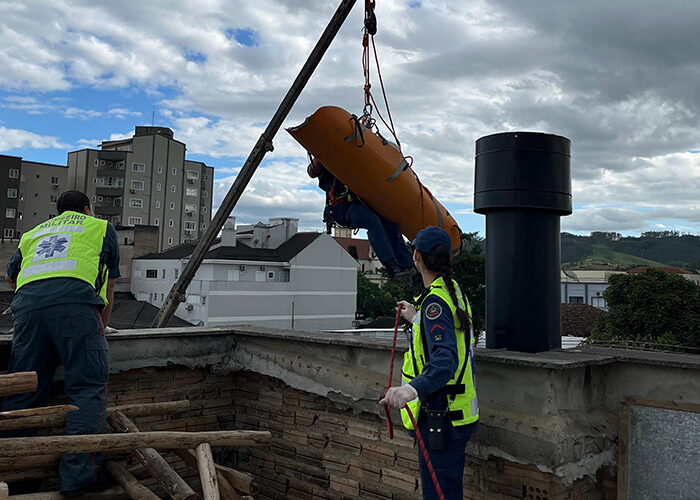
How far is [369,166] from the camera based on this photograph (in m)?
5.11

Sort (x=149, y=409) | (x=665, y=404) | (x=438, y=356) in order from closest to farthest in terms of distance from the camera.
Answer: (x=438, y=356), (x=665, y=404), (x=149, y=409)

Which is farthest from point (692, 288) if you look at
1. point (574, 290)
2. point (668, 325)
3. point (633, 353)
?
point (574, 290)

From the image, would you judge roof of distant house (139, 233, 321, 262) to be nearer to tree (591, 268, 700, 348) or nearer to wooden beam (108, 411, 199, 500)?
tree (591, 268, 700, 348)

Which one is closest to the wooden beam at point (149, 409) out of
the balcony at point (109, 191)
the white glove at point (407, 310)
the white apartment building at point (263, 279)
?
the white glove at point (407, 310)

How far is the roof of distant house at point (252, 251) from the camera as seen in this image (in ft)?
138

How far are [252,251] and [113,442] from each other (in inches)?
1671

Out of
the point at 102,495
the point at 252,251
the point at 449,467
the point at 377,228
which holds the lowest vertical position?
the point at 102,495

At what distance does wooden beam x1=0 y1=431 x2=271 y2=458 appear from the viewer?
291 cm

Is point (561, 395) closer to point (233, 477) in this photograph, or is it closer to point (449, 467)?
point (449, 467)

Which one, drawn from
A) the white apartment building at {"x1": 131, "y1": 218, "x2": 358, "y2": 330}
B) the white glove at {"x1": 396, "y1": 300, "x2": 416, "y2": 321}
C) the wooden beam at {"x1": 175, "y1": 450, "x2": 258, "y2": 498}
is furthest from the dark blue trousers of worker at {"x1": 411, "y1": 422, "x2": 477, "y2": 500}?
the white apartment building at {"x1": 131, "y1": 218, "x2": 358, "y2": 330}

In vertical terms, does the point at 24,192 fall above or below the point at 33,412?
above

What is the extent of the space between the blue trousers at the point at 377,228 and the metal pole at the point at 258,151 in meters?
1.92

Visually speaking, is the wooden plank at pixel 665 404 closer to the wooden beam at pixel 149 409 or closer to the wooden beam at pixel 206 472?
the wooden beam at pixel 206 472

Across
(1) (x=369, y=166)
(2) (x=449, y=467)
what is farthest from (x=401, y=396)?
(1) (x=369, y=166)
